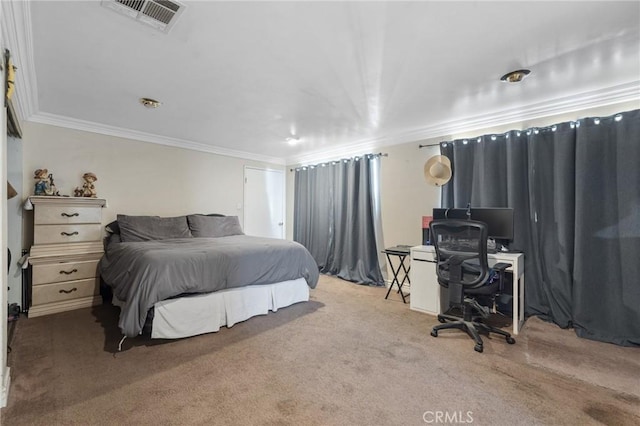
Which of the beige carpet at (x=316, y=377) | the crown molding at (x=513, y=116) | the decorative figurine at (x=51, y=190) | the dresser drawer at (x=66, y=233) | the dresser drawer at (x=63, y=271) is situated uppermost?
the crown molding at (x=513, y=116)

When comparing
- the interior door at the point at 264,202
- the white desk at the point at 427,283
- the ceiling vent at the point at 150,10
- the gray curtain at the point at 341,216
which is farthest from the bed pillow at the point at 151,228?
the white desk at the point at 427,283

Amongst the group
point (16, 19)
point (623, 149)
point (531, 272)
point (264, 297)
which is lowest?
point (264, 297)

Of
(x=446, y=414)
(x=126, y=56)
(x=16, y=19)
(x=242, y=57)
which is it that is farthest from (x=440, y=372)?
(x=16, y=19)

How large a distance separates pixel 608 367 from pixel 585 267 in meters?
0.92

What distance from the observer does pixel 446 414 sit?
163 centimetres

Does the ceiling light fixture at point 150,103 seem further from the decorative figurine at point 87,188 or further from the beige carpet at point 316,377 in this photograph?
the beige carpet at point 316,377

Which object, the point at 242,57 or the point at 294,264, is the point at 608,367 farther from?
the point at 242,57

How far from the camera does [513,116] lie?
10.4 ft

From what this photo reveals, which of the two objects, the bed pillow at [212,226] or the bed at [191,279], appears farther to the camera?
the bed pillow at [212,226]

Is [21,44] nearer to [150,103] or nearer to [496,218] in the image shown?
[150,103]

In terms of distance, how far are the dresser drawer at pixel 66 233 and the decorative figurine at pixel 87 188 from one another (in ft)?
1.37

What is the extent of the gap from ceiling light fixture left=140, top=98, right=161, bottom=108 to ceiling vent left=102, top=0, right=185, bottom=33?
1367 mm

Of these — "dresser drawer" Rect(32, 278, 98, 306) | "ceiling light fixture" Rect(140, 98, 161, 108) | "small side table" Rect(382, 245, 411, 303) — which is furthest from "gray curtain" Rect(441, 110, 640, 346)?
"dresser drawer" Rect(32, 278, 98, 306)

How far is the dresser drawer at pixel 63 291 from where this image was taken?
9.93ft
